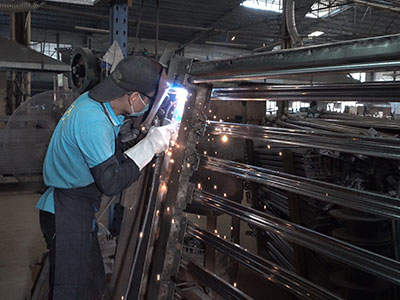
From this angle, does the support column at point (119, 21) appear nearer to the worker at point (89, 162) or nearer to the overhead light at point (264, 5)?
the worker at point (89, 162)

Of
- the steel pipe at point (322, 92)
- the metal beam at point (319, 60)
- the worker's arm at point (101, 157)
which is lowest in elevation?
the worker's arm at point (101, 157)

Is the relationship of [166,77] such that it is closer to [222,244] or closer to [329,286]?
[222,244]

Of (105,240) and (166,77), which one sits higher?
(166,77)

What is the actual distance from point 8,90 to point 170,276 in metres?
6.86

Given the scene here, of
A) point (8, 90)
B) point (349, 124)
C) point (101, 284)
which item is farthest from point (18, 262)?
point (8, 90)

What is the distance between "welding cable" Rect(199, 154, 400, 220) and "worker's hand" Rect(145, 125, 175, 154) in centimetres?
35

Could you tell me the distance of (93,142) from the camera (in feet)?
4.98

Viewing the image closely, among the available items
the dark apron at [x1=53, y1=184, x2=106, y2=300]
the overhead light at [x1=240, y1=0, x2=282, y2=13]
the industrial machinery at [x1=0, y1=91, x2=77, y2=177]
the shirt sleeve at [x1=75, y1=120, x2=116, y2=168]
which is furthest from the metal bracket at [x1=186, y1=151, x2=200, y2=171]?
the overhead light at [x1=240, y1=0, x2=282, y2=13]

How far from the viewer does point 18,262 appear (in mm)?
3559

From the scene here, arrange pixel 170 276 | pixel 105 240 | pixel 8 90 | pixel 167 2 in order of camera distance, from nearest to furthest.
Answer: pixel 170 276 < pixel 105 240 < pixel 8 90 < pixel 167 2

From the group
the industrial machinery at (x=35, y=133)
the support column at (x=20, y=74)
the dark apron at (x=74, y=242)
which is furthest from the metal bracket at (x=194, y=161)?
the support column at (x=20, y=74)

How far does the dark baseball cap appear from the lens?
1533 mm

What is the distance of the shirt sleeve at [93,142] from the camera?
1.52 meters

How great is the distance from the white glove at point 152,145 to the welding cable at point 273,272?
0.40 m
